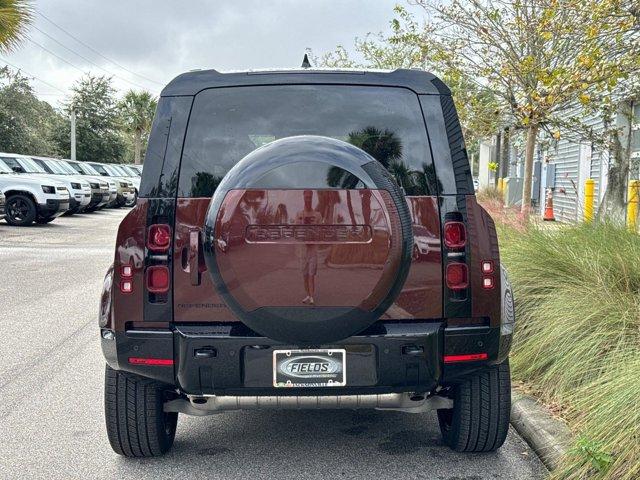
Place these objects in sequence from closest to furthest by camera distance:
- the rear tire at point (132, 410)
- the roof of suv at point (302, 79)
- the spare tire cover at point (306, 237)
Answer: the spare tire cover at point (306, 237) → the roof of suv at point (302, 79) → the rear tire at point (132, 410)

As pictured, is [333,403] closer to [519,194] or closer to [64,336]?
[64,336]

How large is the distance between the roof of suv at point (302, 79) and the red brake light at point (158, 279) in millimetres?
814

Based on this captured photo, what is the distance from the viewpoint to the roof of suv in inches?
138

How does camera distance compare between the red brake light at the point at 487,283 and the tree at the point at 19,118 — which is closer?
the red brake light at the point at 487,283

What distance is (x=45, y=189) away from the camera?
1869 centimetres

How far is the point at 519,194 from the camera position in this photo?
80.4 feet

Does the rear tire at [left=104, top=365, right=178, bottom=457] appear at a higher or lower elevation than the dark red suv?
lower

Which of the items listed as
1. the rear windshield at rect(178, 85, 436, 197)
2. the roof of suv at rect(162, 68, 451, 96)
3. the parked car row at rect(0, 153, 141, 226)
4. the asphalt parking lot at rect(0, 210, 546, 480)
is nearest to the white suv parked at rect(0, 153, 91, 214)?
the parked car row at rect(0, 153, 141, 226)

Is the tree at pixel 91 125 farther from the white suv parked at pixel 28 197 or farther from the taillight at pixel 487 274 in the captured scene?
the taillight at pixel 487 274

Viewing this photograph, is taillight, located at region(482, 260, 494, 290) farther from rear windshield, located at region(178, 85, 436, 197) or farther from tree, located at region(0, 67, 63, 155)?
tree, located at region(0, 67, 63, 155)

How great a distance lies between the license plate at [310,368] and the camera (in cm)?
329

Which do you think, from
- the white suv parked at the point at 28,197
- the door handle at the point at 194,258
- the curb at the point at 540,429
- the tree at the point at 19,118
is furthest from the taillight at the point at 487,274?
the tree at the point at 19,118

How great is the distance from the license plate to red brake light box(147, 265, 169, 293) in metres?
0.57

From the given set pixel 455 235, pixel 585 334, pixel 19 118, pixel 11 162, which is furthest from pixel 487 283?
pixel 19 118
